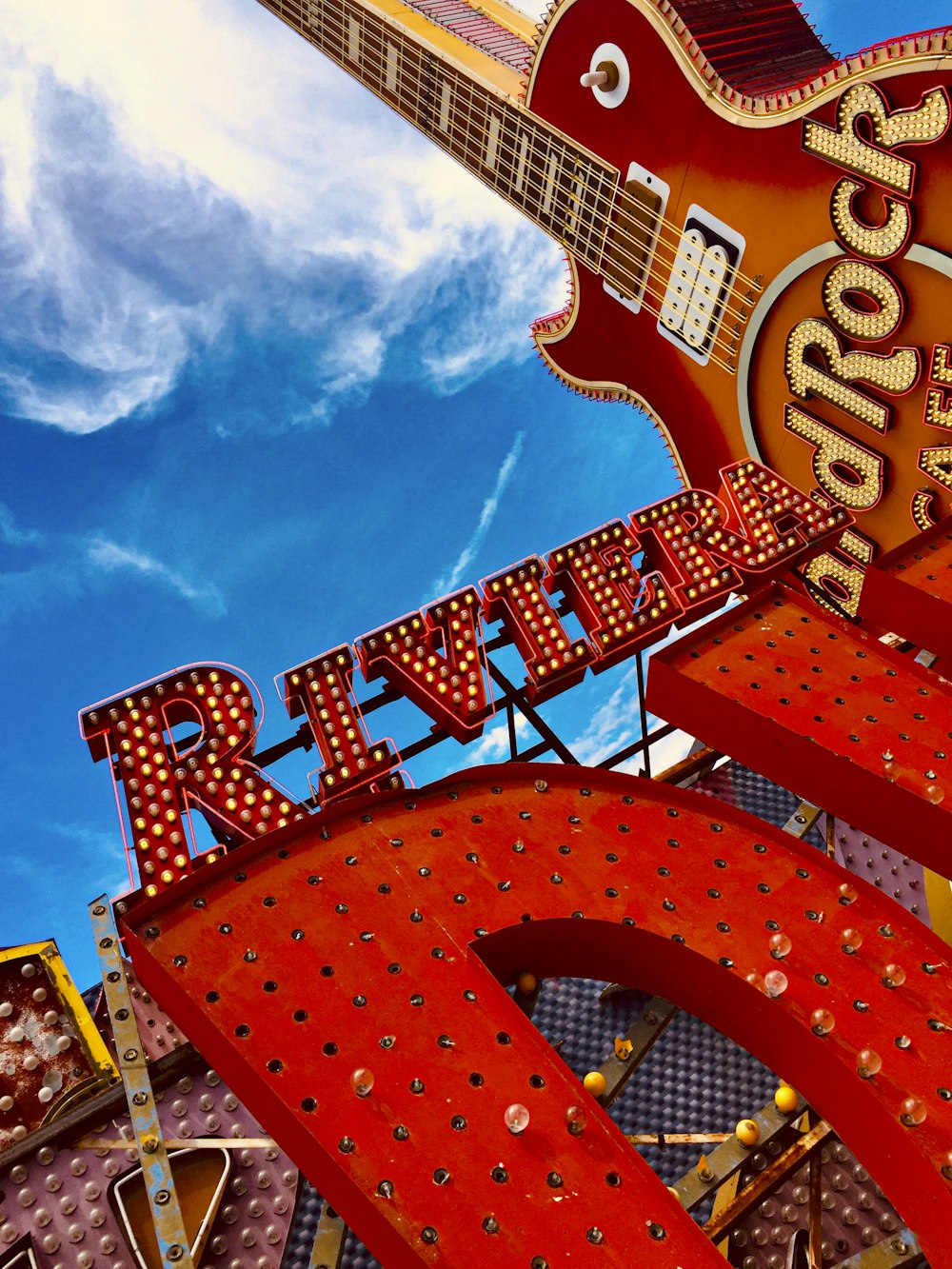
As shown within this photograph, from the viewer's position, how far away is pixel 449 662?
378 inches

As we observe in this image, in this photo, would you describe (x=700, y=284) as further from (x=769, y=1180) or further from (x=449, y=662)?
(x=769, y=1180)

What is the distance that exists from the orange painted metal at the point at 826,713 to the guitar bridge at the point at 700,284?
6.75 m

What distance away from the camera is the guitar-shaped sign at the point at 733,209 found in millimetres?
13023

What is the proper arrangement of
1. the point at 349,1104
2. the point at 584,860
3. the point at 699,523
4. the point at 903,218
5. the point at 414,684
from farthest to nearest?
the point at 903,218
the point at 699,523
the point at 414,684
the point at 584,860
the point at 349,1104

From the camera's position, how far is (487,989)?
675 cm

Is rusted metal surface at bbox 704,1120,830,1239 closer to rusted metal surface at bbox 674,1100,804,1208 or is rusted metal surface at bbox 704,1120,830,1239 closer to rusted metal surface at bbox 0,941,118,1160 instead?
rusted metal surface at bbox 674,1100,804,1208

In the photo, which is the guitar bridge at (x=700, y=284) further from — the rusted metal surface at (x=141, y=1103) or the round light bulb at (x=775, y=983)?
the rusted metal surface at (x=141, y=1103)

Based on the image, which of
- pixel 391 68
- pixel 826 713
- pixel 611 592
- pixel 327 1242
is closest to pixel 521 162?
pixel 391 68

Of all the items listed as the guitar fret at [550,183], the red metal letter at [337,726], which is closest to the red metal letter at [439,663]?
the red metal letter at [337,726]

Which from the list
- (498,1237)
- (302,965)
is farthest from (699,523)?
(498,1237)

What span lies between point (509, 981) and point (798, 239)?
35.8 ft

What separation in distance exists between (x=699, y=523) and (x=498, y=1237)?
7.89 m

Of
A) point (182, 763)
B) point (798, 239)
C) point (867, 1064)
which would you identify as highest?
point (798, 239)

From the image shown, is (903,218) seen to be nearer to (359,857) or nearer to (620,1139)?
(359,857)
